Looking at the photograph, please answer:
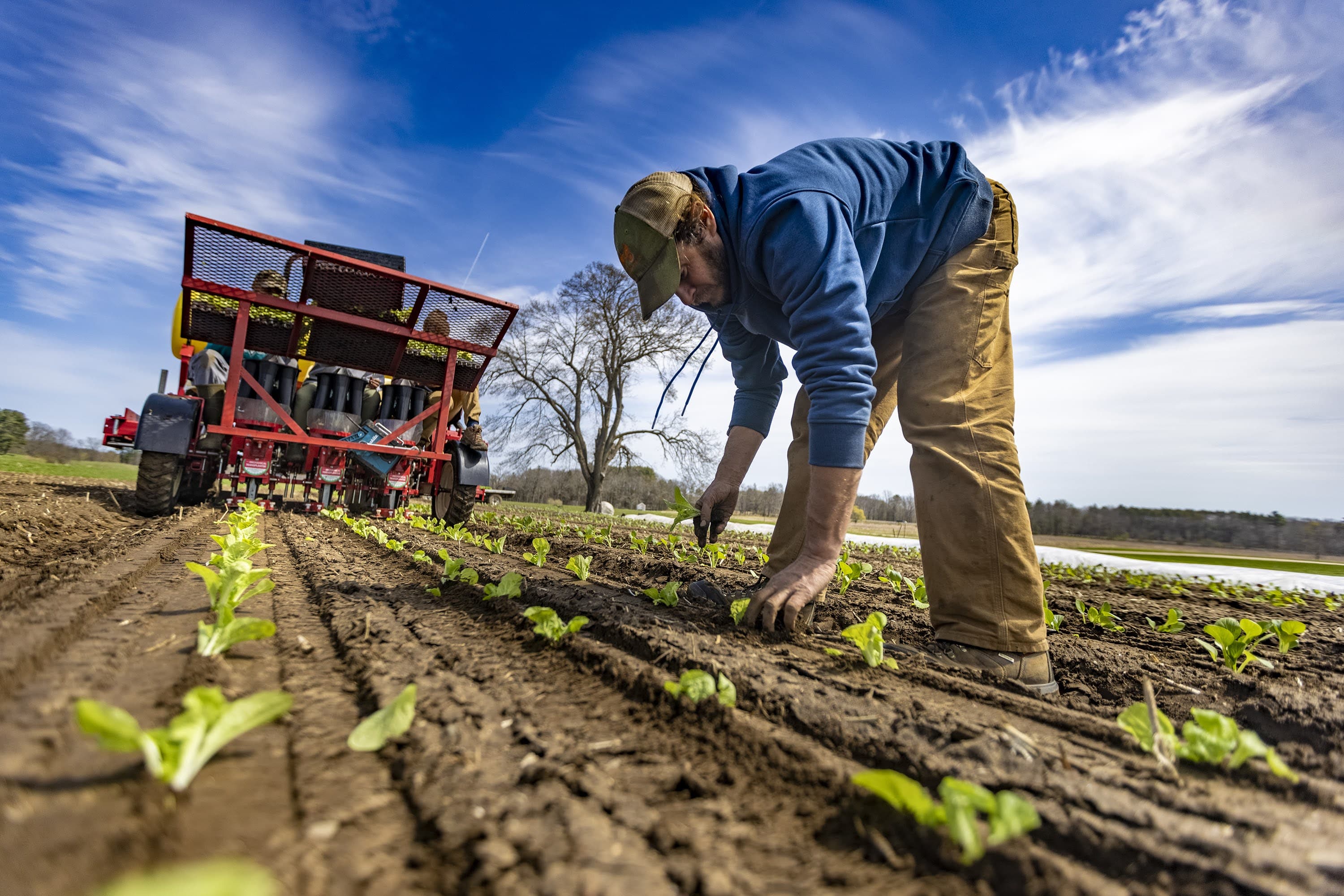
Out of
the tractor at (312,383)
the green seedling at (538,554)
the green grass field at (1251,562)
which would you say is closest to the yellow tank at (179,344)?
the tractor at (312,383)

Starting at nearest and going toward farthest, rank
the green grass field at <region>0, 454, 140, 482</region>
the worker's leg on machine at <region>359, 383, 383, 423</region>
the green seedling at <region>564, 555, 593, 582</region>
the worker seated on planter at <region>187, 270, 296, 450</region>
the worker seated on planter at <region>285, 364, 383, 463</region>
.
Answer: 1. the green seedling at <region>564, 555, 593, 582</region>
2. the worker seated on planter at <region>187, 270, 296, 450</region>
3. the worker seated on planter at <region>285, 364, 383, 463</region>
4. the worker's leg on machine at <region>359, 383, 383, 423</region>
5. the green grass field at <region>0, 454, 140, 482</region>

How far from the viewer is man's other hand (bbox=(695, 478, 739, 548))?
9.47ft

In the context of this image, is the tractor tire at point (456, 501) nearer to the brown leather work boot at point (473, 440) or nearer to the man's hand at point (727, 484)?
the brown leather work boot at point (473, 440)

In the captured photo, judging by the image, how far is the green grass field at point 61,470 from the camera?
13492 mm

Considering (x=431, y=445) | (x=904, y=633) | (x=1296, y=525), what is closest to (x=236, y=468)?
(x=431, y=445)

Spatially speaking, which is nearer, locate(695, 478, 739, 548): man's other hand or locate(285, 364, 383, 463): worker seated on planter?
locate(695, 478, 739, 548): man's other hand

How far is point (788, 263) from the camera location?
2021 mm

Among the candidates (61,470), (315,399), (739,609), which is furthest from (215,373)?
(61,470)

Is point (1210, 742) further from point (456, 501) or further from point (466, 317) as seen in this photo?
point (466, 317)

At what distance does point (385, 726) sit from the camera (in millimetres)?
1058

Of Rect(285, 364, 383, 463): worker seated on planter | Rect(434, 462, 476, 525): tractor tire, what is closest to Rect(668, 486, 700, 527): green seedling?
A: Rect(434, 462, 476, 525): tractor tire

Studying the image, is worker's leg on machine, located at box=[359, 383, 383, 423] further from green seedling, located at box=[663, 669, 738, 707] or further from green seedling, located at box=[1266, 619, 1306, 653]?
green seedling, located at box=[1266, 619, 1306, 653]

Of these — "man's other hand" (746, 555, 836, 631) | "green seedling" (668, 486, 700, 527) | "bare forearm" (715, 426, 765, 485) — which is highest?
"bare forearm" (715, 426, 765, 485)

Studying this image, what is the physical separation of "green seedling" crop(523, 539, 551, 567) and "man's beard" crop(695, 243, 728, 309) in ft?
6.09
